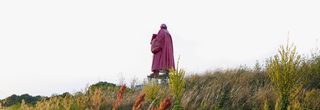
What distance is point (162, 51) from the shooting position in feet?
52.6

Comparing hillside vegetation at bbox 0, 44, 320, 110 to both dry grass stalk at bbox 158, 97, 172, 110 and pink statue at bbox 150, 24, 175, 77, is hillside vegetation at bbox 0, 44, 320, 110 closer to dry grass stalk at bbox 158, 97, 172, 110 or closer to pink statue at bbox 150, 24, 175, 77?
dry grass stalk at bbox 158, 97, 172, 110

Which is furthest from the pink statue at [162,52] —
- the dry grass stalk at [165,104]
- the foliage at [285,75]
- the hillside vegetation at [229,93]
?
the dry grass stalk at [165,104]

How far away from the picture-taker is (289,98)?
5.59 metres

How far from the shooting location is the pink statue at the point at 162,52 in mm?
15891

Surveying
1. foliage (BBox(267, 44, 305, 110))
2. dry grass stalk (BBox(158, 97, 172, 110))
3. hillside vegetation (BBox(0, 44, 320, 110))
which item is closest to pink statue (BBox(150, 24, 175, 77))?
hillside vegetation (BBox(0, 44, 320, 110))

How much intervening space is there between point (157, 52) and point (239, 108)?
716 cm

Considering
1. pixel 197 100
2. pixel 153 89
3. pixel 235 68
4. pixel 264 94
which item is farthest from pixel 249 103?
pixel 235 68

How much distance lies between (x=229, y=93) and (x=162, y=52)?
627cm

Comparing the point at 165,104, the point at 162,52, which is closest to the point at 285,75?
the point at 165,104

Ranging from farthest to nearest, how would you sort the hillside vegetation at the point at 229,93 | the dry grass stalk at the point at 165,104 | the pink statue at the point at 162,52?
the pink statue at the point at 162,52
the hillside vegetation at the point at 229,93
the dry grass stalk at the point at 165,104

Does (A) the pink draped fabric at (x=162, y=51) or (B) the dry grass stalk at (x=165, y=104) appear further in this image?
(A) the pink draped fabric at (x=162, y=51)

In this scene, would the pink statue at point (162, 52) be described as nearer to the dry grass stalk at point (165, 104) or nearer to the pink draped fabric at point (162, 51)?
the pink draped fabric at point (162, 51)

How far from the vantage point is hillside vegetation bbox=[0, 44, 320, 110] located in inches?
219

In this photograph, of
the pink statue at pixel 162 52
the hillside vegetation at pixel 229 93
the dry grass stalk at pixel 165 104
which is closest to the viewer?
the dry grass stalk at pixel 165 104
